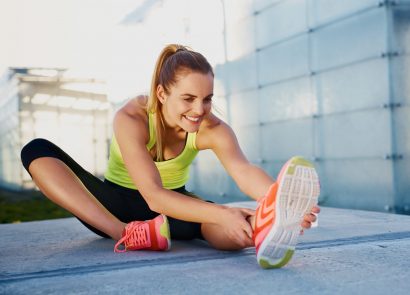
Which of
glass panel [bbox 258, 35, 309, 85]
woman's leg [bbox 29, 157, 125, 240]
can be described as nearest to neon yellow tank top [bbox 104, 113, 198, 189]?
woman's leg [bbox 29, 157, 125, 240]

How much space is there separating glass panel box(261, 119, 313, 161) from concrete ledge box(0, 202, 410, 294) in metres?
2.70

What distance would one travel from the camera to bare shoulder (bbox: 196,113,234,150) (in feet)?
7.32

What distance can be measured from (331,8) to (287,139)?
132cm

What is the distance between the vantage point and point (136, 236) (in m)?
2.15

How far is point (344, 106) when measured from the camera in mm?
5000

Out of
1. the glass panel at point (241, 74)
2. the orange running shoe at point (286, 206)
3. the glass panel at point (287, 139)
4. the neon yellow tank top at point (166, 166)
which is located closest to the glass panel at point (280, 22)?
the glass panel at point (241, 74)

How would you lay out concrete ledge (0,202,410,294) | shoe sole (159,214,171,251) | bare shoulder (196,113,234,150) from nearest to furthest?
concrete ledge (0,202,410,294)
shoe sole (159,214,171,251)
bare shoulder (196,113,234,150)

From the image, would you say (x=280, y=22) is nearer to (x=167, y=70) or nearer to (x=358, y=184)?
(x=358, y=184)

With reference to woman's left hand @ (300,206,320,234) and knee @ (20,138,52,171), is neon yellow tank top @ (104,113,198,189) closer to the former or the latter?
knee @ (20,138,52,171)

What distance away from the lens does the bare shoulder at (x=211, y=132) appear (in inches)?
87.9

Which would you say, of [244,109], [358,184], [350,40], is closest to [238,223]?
[358,184]

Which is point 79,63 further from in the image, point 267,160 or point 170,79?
point 170,79

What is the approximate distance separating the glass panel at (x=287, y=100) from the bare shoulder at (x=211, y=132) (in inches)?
128

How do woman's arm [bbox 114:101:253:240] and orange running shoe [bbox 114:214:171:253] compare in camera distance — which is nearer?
woman's arm [bbox 114:101:253:240]
